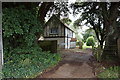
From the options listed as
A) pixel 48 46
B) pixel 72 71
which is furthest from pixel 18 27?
pixel 48 46

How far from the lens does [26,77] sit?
399 cm

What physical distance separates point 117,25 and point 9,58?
787 centimetres

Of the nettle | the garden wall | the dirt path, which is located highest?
the nettle

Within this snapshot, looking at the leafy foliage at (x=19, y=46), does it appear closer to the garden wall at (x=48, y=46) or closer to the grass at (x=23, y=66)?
the grass at (x=23, y=66)

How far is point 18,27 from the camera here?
13.1 feet

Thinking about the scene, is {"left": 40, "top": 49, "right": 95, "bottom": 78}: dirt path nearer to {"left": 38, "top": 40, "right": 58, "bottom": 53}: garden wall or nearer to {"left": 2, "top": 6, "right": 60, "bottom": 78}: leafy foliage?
{"left": 2, "top": 6, "right": 60, "bottom": 78}: leafy foliage

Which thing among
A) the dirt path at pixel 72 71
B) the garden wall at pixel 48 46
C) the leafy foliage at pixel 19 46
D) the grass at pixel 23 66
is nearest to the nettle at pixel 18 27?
the leafy foliage at pixel 19 46

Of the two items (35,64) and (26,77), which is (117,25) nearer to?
(35,64)

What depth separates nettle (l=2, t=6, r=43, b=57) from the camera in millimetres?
3917

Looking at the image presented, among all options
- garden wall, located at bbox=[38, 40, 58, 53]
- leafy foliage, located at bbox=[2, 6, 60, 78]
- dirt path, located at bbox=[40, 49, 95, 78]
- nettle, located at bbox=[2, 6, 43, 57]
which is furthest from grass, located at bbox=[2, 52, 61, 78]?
garden wall, located at bbox=[38, 40, 58, 53]

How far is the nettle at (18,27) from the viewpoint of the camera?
3.92m

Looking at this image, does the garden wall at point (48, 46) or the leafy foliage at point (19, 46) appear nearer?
the leafy foliage at point (19, 46)

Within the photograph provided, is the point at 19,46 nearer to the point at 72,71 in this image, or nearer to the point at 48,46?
the point at 48,46

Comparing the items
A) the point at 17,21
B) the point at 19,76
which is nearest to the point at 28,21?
the point at 17,21
